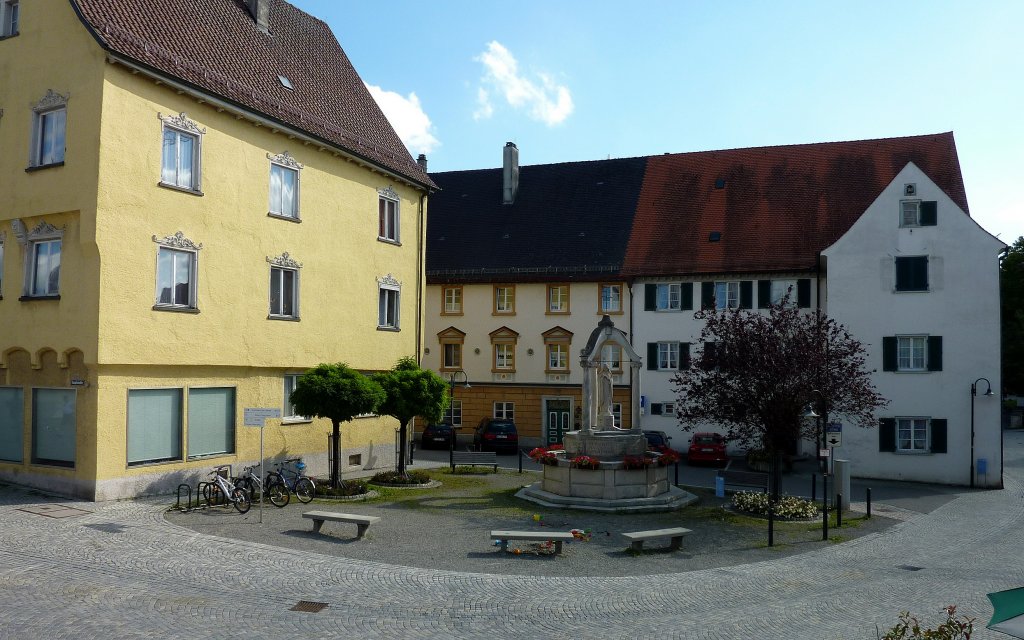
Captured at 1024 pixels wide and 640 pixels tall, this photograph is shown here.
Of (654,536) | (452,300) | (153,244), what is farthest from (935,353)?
(153,244)

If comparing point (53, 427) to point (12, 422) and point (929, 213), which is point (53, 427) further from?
point (929, 213)

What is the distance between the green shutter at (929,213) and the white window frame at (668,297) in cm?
1042

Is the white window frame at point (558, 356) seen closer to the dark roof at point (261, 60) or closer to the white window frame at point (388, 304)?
the white window frame at point (388, 304)

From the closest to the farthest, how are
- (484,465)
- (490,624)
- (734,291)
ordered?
(490,624) < (484,465) < (734,291)

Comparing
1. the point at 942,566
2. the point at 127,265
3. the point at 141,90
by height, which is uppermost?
the point at 141,90

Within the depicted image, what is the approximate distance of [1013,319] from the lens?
202 ft

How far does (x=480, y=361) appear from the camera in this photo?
40156 millimetres

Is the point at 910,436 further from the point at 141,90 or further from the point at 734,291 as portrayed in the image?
the point at 141,90

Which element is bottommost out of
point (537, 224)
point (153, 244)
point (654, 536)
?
point (654, 536)

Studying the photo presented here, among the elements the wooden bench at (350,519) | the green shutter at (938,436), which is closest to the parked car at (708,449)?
the green shutter at (938,436)

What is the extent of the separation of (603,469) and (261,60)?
52.9ft

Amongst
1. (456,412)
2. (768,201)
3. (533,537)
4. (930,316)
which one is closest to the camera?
(533,537)

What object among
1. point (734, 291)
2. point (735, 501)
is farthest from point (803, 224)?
point (735, 501)

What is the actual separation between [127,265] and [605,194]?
27.6 metres
